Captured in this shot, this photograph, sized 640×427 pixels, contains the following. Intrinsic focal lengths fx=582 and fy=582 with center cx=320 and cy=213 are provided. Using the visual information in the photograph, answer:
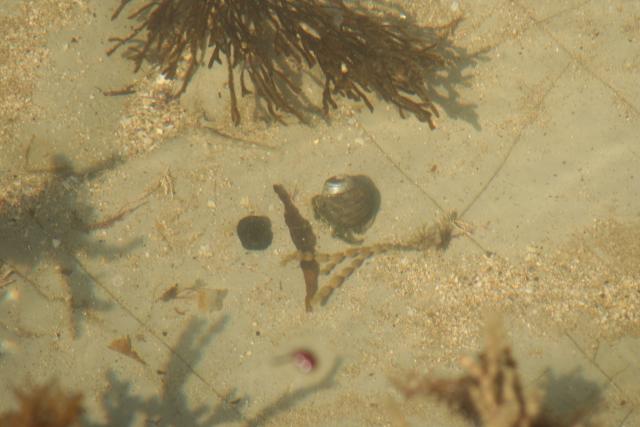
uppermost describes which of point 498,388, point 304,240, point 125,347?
point 498,388

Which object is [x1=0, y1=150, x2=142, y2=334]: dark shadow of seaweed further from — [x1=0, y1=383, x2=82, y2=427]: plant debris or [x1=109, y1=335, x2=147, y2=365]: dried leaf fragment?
[x1=0, y1=383, x2=82, y2=427]: plant debris

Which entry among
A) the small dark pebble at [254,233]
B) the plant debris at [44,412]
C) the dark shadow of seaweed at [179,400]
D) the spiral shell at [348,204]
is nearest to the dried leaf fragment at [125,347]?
the dark shadow of seaweed at [179,400]

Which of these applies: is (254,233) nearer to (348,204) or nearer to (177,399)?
(348,204)

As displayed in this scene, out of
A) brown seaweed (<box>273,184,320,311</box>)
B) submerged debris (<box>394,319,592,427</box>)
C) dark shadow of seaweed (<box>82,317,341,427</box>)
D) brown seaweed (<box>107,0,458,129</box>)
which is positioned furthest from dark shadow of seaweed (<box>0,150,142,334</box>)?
submerged debris (<box>394,319,592,427</box>)

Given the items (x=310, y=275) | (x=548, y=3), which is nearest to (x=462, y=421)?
(x=310, y=275)

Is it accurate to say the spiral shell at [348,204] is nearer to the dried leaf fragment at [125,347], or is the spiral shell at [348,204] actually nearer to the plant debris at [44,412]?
the dried leaf fragment at [125,347]

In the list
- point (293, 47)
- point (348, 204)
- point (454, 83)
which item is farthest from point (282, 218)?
point (454, 83)
